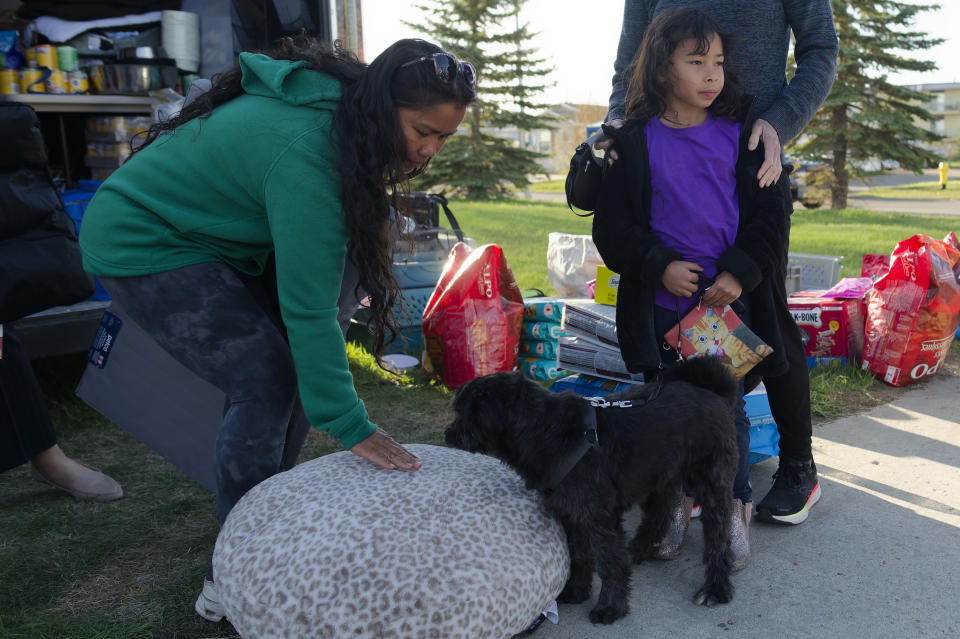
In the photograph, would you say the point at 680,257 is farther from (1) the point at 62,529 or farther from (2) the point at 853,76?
(2) the point at 853,76

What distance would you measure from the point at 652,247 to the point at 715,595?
3.52ft

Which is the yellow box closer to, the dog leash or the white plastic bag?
the white plastic bag

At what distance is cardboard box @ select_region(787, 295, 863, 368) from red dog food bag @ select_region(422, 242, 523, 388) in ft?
5.42

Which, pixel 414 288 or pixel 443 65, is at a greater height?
pixel 443 65

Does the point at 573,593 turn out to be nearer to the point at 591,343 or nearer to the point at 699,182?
the point at 699,182

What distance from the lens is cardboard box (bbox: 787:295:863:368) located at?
446 centimetres

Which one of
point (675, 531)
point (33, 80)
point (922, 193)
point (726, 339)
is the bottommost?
point (922, 193)

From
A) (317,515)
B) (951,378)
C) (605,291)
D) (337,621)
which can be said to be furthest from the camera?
(951,378)

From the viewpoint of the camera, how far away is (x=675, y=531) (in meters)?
2.63

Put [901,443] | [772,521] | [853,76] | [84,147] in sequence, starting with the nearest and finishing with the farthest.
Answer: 1. [772,521]
2. [901,443]
3. [84,147]
4. [853,76]

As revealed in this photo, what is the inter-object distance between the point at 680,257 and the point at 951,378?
9.58 ft

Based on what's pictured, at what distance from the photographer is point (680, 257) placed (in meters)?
2.47

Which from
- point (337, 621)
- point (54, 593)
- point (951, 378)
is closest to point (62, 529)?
point (54, 593)

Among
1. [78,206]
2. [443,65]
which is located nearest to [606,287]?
[443,65]
